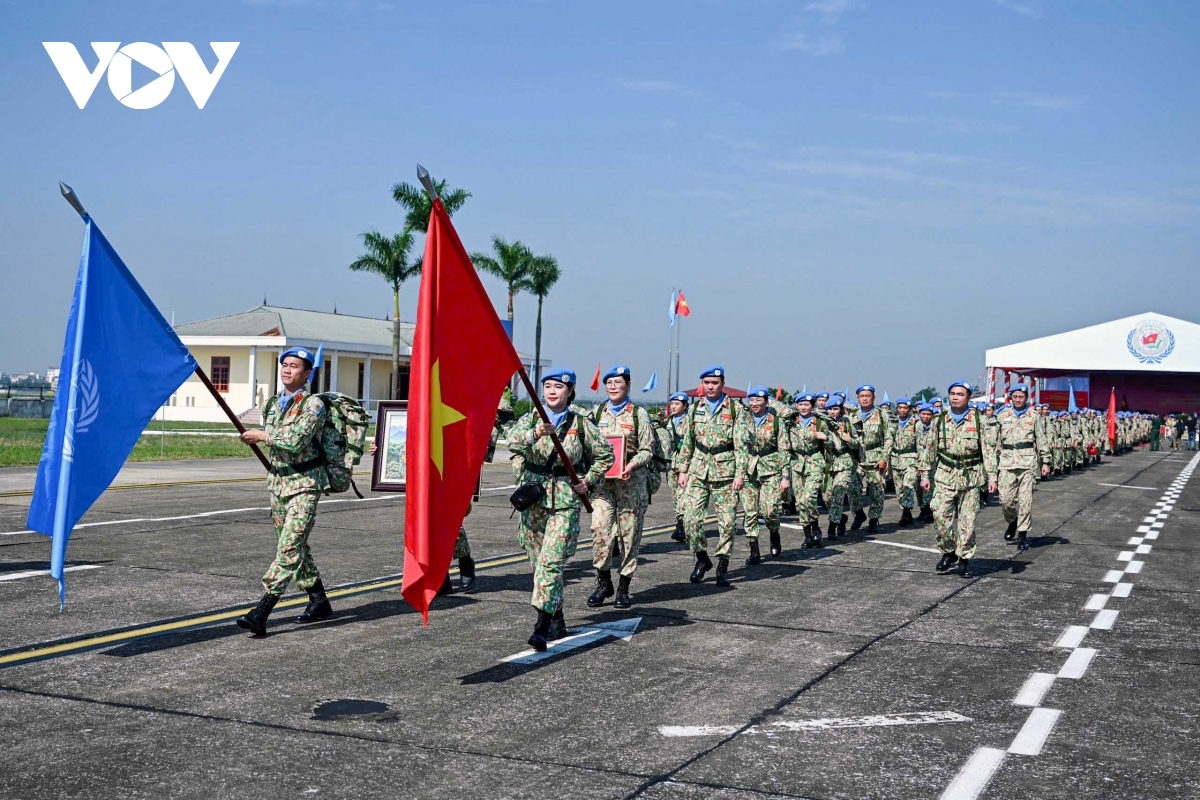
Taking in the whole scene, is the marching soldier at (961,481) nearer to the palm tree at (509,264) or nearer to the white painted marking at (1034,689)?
the white painted marking at (1034,689)

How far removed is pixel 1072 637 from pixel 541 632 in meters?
3.90

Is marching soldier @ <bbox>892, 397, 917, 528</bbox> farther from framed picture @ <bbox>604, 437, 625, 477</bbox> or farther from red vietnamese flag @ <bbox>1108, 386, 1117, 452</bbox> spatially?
red vietnamese flag @ <bbox>1108, 386, 1117, 452</bbox>

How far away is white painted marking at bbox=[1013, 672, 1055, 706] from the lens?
6789 mm

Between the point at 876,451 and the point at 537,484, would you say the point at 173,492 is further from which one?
the point at 537,484

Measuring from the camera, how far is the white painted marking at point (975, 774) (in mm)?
5113

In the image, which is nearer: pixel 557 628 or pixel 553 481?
pixel 553 481

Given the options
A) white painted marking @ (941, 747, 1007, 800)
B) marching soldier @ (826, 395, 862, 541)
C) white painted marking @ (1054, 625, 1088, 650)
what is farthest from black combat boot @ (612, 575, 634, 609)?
marching soldier @ (826, 395, 862, 541)

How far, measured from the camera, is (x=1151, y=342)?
223 feet

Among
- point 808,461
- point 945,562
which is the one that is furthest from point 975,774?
point 808,461

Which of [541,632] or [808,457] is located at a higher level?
[808,457]

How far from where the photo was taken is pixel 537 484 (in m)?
8.07

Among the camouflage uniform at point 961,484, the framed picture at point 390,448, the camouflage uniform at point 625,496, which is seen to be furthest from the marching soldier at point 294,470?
the camouflage uniform at point 961,484

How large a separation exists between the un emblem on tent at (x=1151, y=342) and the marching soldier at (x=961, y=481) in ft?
202

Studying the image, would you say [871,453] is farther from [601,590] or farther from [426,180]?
[426,180]
